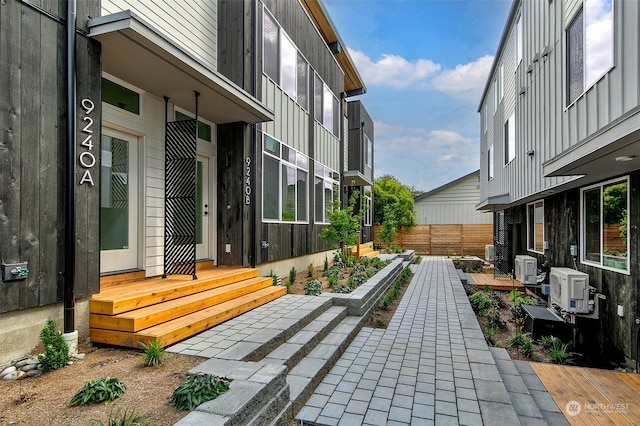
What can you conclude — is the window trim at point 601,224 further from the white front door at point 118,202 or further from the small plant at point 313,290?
the white front door at point 118,202

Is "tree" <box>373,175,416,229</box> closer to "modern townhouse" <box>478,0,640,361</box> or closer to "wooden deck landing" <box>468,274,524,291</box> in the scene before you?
"wooden deck landing" <box>468,274,524,291</box>

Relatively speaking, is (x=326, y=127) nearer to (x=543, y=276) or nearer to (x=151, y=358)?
(x=543, y=276)

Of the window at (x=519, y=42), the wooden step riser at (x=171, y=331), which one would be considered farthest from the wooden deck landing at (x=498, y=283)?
the wooden step riser at (x=171, y=331)

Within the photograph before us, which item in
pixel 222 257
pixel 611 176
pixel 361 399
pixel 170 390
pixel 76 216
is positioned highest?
pixel 611 176

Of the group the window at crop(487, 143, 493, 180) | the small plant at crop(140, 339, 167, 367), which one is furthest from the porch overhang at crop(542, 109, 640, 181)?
the window at crop(487, 143, 493, 180)

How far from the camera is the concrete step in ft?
9.24

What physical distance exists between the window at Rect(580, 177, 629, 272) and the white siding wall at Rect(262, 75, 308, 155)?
593 centimetres

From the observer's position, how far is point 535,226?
31.2ft

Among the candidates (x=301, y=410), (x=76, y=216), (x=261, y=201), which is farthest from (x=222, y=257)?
(x=301, y=410)

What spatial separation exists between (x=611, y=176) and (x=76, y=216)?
705 cm

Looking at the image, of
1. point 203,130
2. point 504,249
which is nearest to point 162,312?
point 203,130

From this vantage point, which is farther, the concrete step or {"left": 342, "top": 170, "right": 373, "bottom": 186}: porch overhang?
{"left": 342, "top": 170, "right": 373, "bottom": 186}: porch overhang

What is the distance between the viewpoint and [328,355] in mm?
3646

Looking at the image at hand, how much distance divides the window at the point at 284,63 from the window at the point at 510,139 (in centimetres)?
593
